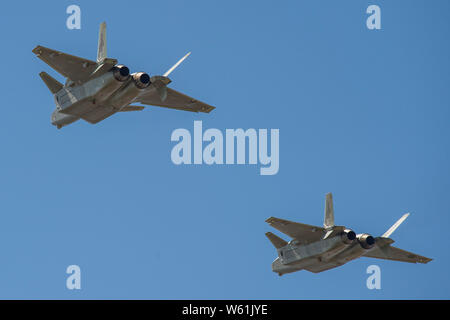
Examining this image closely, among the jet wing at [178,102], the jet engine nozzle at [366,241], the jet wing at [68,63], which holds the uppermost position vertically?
the jet wing at [68,63]

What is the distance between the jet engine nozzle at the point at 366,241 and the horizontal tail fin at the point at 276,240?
6.52 metres

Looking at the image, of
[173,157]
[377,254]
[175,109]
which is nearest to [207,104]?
[175,109]

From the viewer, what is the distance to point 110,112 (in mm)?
45969

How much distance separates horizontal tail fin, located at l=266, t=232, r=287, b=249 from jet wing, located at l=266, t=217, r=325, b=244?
213 centimetres

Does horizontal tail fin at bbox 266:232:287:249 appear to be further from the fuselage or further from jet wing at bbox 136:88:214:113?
the fuselage

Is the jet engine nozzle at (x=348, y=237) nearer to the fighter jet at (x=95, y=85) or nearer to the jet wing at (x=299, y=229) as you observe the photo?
the jet wing at (x=299, y=229)

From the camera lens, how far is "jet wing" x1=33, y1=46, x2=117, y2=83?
4428 centimetres

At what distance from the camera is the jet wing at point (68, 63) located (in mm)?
44281

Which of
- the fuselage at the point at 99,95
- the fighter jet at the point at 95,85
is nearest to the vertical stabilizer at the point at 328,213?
the fighter jet at the point at 95,85

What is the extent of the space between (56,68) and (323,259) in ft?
64.6

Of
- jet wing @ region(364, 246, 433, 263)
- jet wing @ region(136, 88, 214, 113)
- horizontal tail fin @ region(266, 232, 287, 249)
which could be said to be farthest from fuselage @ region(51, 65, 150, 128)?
jet wing @ region(364, 246, 433, 263)

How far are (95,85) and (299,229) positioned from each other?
51.1 feet

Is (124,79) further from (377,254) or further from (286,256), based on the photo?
(377,254)

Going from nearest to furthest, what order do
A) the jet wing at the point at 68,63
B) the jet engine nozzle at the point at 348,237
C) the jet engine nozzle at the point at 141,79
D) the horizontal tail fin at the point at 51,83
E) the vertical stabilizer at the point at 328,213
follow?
1. the jet engine nozzle at the point at 141,79
2. the jet wing at the point at 68,63
3. the horizontal tail fin at the point at 51,83
4. the jet engine nozzle at the point at 348,237
5. the vertical stabilizer at the point at 328,213
